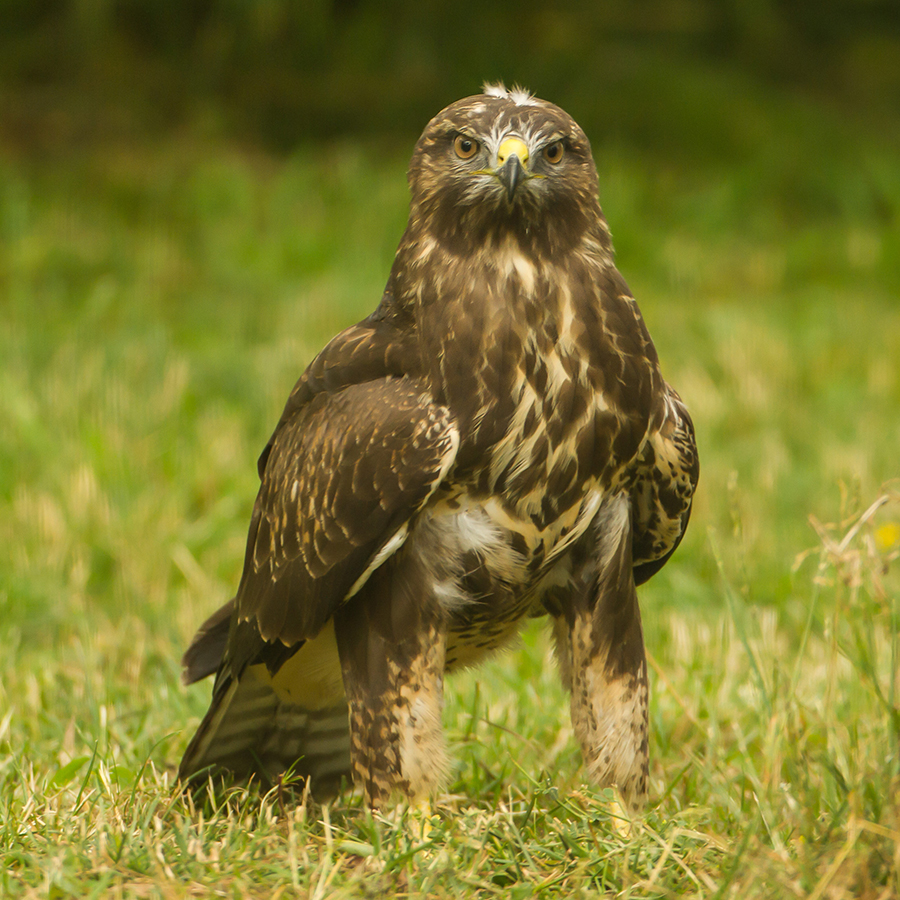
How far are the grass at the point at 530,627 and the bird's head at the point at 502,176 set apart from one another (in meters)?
0.86

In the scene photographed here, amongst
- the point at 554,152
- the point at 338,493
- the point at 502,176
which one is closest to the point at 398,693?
the point at 338,493

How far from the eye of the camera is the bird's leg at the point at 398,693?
300 cm

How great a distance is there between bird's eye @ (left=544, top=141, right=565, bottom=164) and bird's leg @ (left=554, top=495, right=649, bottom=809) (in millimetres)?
763

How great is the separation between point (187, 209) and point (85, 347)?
7.86 ft

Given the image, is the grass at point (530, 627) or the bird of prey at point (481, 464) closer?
the grass at point (530, 627)

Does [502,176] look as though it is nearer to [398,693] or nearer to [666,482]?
[666,482]

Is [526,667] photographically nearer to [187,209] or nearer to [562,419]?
[562,419]

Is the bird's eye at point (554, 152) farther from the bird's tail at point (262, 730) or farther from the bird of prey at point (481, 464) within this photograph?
the bird's tail at point (262, 730)

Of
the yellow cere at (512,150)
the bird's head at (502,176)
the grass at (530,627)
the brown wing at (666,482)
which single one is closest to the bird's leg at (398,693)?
the grass at (530,627)

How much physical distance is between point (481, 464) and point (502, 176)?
603mm

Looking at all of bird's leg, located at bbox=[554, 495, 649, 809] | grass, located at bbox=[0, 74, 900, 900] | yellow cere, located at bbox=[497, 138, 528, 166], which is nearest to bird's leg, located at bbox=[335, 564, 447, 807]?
grass, located at bbox=[0, 74, 900, 900]

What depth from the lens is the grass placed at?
2.71m

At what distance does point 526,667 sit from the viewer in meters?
4.51

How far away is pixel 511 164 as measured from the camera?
9.43 feet
